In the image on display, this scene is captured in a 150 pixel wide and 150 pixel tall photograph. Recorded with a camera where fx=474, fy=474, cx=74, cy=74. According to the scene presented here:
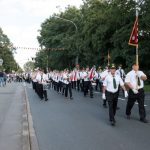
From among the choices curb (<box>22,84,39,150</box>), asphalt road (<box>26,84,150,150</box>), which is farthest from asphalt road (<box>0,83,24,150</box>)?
asphalt road (<box>26,84,150,150</box>)

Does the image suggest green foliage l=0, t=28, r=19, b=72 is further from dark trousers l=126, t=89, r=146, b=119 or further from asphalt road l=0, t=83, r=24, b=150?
dark trousers l=126, t=89, r=146, b=119

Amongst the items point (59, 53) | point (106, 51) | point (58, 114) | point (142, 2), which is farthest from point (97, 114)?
point (59, 53)

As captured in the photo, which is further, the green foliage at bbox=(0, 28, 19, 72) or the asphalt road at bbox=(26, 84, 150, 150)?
the green foliage at bbox=(0, 28, 19, 72)

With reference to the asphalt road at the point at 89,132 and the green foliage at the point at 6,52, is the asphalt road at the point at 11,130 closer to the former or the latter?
the asphalt road at the point at 89,132

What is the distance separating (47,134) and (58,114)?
495 cm

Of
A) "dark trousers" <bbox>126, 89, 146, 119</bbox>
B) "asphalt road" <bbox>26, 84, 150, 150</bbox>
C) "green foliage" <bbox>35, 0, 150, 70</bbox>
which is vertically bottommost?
"asphalt road" <bbox>26, 84, 150, 150</bbox>

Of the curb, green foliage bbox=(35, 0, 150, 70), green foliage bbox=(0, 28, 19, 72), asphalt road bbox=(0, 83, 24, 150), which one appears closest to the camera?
the curb

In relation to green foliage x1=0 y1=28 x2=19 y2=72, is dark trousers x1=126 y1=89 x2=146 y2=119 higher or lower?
lower

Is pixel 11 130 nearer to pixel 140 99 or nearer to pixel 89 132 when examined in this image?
pixel 89 132

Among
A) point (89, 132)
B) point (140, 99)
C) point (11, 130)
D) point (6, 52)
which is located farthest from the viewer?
point (6, 52)

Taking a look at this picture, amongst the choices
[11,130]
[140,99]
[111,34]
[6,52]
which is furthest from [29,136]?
[6,52]

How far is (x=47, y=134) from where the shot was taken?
11625mm

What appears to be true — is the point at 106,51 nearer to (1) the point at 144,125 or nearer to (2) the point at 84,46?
(2) the point at 84,46

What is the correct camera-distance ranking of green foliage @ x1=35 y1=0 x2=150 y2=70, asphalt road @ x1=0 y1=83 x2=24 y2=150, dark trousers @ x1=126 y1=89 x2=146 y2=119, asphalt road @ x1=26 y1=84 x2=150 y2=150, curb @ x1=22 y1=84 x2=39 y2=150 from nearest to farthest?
1. curb @ x1=22 y1=84 x2=39 y2=150
2. asphalt road @ x1=26 y1=84 x2=150 y2=150
3. asphalt road @ x1=0 y1=83 x2=24 y2=150
4. dark trousers @ x1=126 y1=89 x2=146 y2=119
5. green foliage @ x1=35 y1=0 x2=150 y2=70
